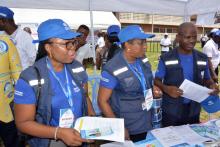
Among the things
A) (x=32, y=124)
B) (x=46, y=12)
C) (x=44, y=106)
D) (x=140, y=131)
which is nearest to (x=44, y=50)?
(x=44, y=106)

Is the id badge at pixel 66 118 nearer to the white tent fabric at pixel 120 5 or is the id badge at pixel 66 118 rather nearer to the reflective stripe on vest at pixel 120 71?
the reflective stripe on vest at pixel 120 71

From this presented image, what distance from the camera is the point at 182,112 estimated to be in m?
2.56

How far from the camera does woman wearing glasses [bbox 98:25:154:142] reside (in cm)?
207

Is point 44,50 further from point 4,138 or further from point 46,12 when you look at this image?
point 46,12

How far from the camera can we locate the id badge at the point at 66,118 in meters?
1.67

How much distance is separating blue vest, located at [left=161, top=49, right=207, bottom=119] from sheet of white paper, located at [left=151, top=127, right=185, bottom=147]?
20.4 inches

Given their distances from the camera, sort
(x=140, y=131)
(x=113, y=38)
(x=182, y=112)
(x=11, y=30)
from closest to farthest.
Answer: (x=140, y=131)
(x=182, y=112)
(x=11, y=30)
(x=113, y=38)

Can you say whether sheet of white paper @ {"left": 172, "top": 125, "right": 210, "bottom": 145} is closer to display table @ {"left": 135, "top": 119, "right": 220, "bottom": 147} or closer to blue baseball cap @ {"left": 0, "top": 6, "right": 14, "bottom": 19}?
display table @ {"left": 135, "top": 119, "right": 220, "bottom": 147}

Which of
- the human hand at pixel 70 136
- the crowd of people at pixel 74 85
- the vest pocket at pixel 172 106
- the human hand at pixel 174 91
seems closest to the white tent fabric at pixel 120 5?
the crowd of people at pixel 74 85

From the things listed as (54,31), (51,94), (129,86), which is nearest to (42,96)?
(51,94)

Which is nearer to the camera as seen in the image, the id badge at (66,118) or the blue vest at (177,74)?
the id badge at (66,118)

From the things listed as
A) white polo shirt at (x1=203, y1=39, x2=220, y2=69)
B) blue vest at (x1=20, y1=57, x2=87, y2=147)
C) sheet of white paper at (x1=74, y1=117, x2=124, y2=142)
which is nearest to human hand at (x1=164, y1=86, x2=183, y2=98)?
sheet of white paper at (x1=74, y1=117, x2=124, y2=142)

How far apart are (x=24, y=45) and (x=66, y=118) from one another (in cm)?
192

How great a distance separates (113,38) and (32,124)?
8.96 ft
